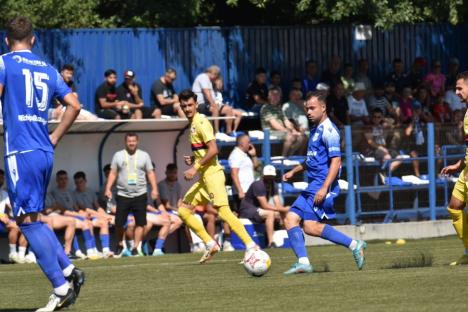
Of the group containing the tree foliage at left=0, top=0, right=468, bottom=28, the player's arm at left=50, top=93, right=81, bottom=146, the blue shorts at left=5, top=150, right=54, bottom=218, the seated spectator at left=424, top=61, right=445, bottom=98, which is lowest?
the seated spectator at left=424, top=61, right=445, bottom=98

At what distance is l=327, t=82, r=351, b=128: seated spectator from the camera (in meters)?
24.0

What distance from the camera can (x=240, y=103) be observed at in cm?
2470

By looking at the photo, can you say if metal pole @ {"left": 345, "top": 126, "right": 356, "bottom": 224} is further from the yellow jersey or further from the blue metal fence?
the yellow jersey

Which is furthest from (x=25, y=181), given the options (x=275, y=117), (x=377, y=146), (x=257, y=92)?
(x=257, y=92)

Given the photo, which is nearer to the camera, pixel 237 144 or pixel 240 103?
pixel 237 144

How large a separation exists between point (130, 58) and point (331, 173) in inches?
445

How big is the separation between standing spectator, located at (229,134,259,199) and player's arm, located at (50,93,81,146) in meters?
12.2

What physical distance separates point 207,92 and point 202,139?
23.2ft

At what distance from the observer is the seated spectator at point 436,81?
85.4 feet

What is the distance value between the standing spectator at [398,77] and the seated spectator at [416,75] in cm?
15

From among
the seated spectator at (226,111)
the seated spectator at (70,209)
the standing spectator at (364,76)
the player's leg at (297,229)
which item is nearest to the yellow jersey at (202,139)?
the player's leg at (297,229)

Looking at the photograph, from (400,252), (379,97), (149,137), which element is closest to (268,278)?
(400,252)

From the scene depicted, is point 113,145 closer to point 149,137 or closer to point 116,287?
point 149,137

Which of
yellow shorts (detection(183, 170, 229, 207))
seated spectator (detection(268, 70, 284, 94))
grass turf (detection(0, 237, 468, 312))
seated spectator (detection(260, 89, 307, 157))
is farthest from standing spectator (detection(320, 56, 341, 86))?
yellow shorts (detection(183, 170, 229, 207))
